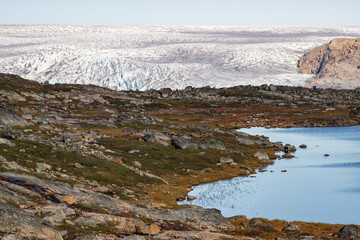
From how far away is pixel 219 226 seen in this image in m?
28.6

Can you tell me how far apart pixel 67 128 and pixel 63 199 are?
42.6 metres

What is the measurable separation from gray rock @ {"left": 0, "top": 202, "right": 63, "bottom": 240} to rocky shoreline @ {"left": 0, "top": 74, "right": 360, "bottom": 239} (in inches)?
1.5

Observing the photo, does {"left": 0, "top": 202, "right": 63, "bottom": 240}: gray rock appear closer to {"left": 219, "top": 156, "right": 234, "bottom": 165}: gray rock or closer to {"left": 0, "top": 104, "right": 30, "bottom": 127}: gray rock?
{"left": 0, "top": 104, "right": 30, "bottom": 127}: gray rock

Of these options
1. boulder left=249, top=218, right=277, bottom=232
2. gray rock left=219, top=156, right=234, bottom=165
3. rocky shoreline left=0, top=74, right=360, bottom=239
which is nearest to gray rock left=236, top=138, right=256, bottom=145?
rocky shoreline left=0, top=74, right=360, bottom=239

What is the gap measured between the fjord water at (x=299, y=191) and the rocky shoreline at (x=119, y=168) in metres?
2.84

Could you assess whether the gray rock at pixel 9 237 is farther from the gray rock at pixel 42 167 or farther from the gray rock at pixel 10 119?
the gray rock at pixel 10 119

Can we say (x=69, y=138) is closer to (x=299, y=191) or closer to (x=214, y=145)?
(x=214, y=145)

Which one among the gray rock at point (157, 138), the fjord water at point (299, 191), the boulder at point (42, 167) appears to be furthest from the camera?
the gray rock at point (157, 138)

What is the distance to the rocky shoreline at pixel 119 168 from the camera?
22.2 metres

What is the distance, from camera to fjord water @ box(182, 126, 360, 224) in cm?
3966

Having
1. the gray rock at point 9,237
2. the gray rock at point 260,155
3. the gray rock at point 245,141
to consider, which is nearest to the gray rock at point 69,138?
the gray rock at point 260,155

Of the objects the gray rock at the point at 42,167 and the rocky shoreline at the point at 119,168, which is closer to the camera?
the rocky shoreline at the point at 119,168

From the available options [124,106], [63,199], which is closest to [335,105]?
[124,106]

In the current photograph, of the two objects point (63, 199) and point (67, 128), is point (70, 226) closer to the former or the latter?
point (63, 199)
